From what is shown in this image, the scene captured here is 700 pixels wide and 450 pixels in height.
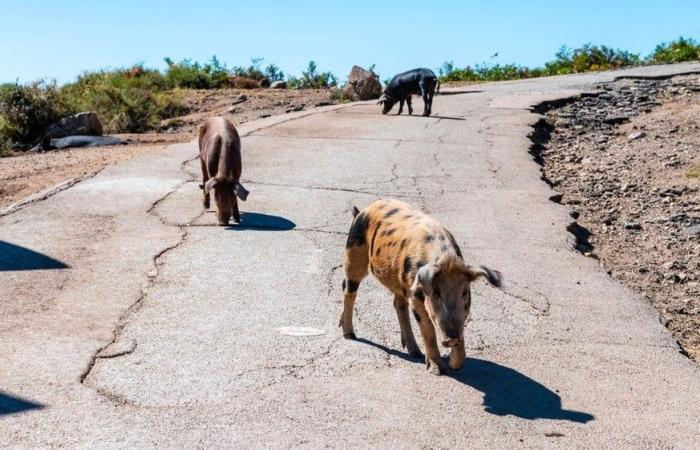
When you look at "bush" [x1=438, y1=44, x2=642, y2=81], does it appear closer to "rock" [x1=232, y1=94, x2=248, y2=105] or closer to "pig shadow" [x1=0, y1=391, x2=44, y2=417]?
"rock" [x1=232, y1=94, x2=248, y2=105]

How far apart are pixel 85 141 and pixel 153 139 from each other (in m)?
1.29

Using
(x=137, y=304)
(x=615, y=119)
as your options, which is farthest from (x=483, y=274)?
(x=615, y=119)

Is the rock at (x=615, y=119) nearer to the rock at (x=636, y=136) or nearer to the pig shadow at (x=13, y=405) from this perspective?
the rock at (x=636, y=136)

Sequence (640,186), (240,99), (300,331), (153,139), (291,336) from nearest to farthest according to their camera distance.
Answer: (291,336)
(300,331)
(640,186)
(153,139)
(240,99)

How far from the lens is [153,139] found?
59.5 feet

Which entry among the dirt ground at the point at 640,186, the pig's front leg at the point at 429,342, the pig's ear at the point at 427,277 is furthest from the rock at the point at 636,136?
the pig's ear at the point at 427,277

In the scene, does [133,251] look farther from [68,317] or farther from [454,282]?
[454,282]

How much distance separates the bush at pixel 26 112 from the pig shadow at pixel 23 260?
1049 cm

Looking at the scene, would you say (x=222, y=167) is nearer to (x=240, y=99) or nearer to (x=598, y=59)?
(x=240, y=99)

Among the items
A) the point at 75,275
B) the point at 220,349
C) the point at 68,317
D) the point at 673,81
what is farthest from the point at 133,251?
the point at 673,81

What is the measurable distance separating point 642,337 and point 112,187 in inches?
267

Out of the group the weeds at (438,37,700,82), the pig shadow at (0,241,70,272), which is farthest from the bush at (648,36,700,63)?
the pig shadow at (0,241,70,272)

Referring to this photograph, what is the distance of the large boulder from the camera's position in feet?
78.7

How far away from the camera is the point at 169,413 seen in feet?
18.2
